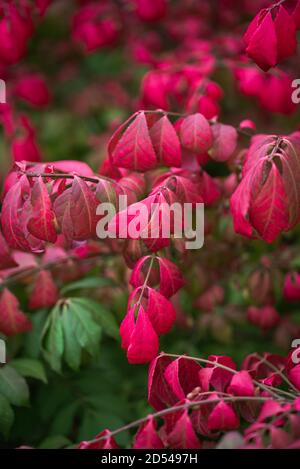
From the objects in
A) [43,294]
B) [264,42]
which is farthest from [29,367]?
[264,42]

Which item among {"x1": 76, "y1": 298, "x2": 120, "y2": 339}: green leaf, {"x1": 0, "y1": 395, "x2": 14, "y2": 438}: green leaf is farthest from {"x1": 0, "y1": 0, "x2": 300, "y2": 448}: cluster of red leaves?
{"x1": 0, "y1": 395, "x2": 14, "y2": 438}: green leaf

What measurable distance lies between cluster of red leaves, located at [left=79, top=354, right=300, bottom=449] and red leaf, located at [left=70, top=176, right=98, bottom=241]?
1.09 feet

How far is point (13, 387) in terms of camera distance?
156 cm

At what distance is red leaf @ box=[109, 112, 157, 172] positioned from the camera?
141 centimetres

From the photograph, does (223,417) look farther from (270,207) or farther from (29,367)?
(29,367)

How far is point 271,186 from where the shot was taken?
3.96ft

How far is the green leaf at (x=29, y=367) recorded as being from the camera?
1621 millimetres

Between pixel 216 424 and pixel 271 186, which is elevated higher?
pixel 271 186

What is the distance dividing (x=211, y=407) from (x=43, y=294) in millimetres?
660

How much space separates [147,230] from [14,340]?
80 centimetres

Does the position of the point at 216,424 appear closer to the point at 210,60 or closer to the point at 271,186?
the point at 271,186

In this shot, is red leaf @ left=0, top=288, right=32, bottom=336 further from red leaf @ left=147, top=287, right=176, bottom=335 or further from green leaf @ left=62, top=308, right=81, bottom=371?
red leaf @ left=147, top=287, right=176, bottom=335

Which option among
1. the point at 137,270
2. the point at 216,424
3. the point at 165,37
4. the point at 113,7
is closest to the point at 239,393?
the point at 216,424

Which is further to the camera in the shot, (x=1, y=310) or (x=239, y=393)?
(x=1, y=310)
